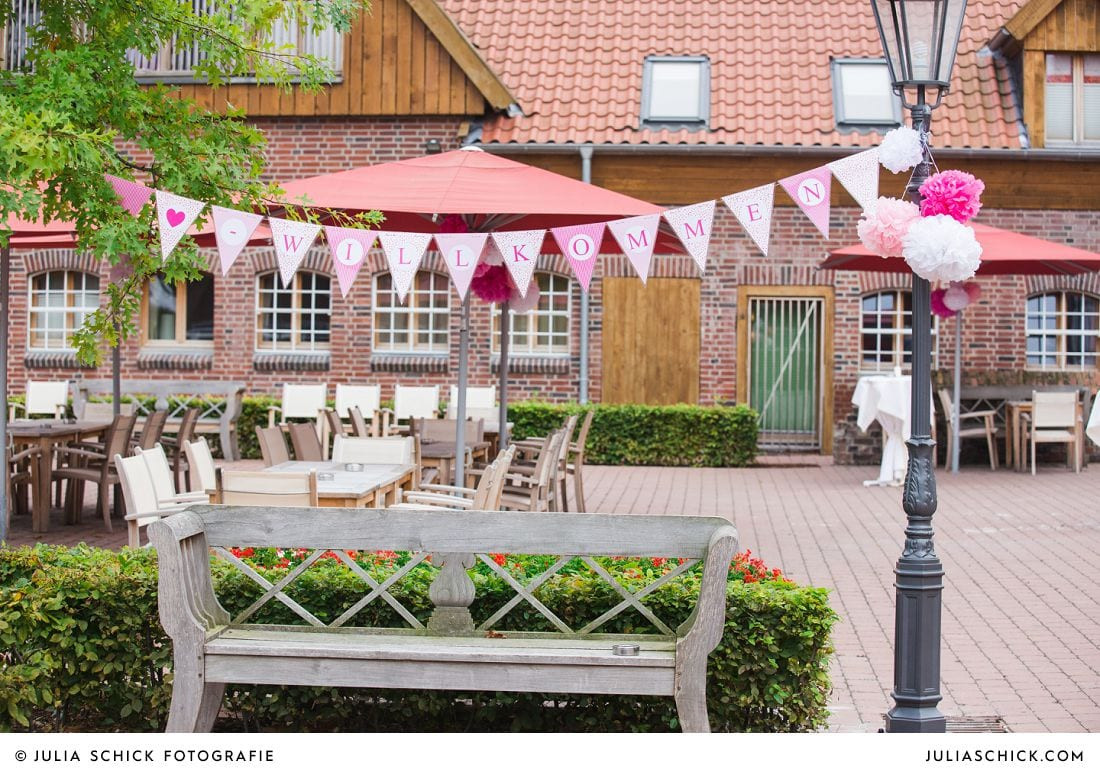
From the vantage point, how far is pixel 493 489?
23.7 feet

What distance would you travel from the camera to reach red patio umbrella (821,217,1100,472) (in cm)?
1291

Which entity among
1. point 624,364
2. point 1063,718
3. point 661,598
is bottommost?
point 1063,718

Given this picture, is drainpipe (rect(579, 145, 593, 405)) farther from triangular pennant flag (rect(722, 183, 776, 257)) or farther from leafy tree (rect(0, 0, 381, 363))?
triangular pennant flag (rect(722, 183, 776, 257))

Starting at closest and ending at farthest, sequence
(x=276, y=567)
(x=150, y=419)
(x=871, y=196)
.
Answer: (x=276, y=567)
(x=871, y=196)
(x=150, y=419)

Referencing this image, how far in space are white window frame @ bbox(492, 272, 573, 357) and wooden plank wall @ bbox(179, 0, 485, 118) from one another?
7.74ft

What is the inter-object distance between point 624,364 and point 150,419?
7.52m

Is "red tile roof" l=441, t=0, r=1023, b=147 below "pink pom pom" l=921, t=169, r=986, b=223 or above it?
above

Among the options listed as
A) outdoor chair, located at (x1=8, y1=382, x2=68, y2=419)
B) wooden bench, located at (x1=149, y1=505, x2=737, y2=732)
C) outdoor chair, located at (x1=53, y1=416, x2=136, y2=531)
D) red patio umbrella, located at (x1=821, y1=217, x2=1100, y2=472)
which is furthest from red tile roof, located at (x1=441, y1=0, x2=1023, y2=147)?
wooden bench, located at (x1=149, y1=505, x2=737, y2=732)

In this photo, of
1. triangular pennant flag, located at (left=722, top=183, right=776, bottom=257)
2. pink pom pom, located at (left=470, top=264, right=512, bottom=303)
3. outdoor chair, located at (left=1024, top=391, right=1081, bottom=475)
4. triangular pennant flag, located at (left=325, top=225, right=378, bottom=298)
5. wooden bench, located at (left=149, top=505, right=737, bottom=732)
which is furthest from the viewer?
outdoor chair, located at (left=1024, top=391, right=1081, bottom=475)

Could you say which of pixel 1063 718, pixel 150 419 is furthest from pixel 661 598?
pixel 150 419

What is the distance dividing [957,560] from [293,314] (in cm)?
1032

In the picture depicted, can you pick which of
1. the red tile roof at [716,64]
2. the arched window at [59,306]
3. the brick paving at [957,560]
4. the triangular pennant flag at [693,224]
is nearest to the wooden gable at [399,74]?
the red tile roof at [716,64]

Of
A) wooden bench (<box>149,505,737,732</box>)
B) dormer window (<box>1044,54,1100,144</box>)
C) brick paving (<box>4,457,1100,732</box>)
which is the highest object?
dormer window (<box>1044,54,1100,144</box>)
